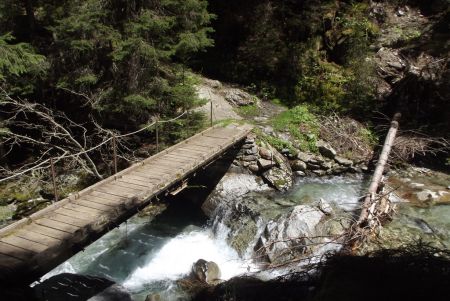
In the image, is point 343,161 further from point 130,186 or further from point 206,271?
point 130,186

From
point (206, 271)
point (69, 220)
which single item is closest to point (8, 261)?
point (69, 220)

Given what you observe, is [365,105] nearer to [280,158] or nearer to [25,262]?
[280,158]

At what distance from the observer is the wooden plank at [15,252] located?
A: 6289mm

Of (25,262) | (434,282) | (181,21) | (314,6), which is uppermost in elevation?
(314,6)

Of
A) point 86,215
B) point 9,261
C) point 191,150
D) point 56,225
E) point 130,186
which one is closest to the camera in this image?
point 9,261

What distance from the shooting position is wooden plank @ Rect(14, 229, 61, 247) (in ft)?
21.9

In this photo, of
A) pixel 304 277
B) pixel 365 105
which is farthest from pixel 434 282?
pixel 365 105

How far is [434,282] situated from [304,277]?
8.38 feet

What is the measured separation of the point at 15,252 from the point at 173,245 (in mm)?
4952

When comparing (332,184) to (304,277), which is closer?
(304,277)

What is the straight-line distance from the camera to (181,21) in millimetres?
12430

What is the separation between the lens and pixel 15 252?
6.41 meters

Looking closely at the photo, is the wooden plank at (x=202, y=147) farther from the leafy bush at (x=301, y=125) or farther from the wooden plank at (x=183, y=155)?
the leafy bush at (x=301, y=125)

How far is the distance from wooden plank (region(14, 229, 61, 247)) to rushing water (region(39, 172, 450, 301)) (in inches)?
110
